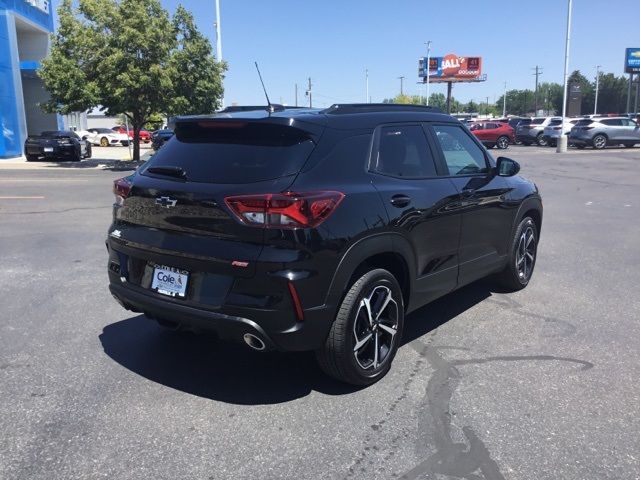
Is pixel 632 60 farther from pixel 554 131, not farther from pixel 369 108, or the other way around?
pixel 369 108

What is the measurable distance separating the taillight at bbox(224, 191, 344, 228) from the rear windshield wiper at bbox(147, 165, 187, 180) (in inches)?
20.9

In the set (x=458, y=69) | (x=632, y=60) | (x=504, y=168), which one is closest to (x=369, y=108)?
(x=504, y=168)

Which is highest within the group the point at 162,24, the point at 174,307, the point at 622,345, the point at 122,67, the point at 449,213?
the point at 162,24

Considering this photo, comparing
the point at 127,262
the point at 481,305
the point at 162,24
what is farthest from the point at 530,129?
the point at 127,262

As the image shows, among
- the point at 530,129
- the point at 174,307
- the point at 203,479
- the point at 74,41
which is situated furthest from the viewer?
the point at 530,129

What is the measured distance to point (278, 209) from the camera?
10.5 feet

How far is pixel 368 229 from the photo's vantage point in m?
3.57

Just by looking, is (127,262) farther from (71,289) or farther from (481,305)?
(481,305)

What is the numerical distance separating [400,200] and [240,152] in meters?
1.13

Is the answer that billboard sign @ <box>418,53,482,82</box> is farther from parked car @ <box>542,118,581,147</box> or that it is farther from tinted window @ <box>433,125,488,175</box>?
tinted window @ <box>433,125,488,175</box>

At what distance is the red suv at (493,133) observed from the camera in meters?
35.6

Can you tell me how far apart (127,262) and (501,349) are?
2.84m

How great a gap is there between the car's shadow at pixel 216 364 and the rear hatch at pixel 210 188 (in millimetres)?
881

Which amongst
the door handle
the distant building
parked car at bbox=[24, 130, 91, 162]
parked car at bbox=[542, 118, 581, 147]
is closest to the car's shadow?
the door handle
